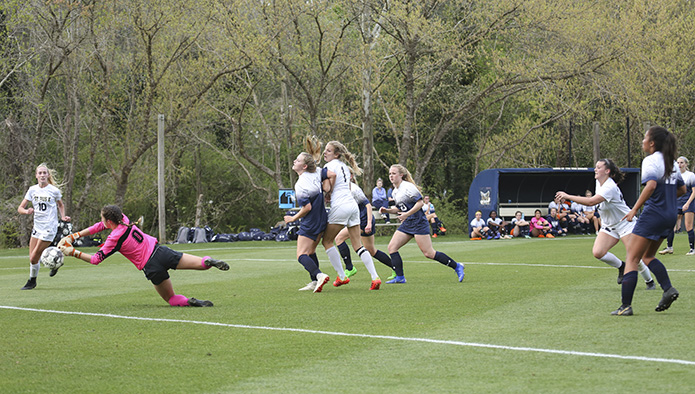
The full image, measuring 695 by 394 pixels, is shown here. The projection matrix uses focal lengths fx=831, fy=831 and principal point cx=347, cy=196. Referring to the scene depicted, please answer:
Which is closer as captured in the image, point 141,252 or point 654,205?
point 654,205

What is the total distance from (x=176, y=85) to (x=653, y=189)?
99.3 feet

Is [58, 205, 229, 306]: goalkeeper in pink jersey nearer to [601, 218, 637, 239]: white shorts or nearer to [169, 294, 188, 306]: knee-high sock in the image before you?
[169, 294, 188, 306]: knee-high sock

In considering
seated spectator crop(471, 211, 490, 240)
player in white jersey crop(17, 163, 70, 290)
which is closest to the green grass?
player in white jersey crop(17, 163, 70, 290)

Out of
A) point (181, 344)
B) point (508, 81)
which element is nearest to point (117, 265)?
point (181, 344)

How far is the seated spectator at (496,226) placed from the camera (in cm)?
2991

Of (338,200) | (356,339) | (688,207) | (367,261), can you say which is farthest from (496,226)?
(356,339)

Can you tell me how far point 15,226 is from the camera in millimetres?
36250

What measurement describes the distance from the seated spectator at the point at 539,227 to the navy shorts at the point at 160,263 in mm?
22423

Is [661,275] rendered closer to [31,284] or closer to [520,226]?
[31,284]

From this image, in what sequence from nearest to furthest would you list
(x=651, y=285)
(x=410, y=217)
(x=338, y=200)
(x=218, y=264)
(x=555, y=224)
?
(x=218, y=264)
(x=651, y=285)
(x=338, y=200)
(x=410, y=217)
(x=555, y=224)

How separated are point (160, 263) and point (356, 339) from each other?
10.9 ft

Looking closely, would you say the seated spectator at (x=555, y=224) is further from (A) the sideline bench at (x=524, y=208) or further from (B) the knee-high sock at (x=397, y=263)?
(B) the knee-high sock at (x=397, y=263)

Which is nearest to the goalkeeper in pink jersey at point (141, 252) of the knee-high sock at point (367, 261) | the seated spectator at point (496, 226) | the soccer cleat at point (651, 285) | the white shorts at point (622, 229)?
the knee-high sock at point (367, 261)

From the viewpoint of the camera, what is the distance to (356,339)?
7504mm
